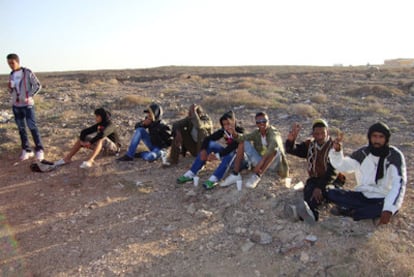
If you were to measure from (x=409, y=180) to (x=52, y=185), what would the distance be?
4.98 metres

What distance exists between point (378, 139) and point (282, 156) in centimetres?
150

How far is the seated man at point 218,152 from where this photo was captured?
211 inches

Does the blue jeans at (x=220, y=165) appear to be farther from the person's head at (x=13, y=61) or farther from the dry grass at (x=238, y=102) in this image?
the dry grass at (x=238, y=102)

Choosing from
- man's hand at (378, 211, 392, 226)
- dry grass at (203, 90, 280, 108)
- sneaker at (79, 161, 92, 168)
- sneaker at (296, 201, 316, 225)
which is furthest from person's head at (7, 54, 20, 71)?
dry grass at (203, 90, 280, 108)

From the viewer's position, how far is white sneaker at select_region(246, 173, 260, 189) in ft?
16.5

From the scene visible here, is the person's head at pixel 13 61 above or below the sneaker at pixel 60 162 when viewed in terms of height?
above

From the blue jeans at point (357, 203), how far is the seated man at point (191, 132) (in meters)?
2.37

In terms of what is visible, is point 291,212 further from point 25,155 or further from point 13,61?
point 13,61

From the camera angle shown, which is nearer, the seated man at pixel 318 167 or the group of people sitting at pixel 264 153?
A: the group of people sitting at pixel 264 153

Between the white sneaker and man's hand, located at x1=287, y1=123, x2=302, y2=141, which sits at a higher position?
man's hand, located at x1=287, y1=123, x2=302, y2=141

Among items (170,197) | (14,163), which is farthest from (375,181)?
(14,163)

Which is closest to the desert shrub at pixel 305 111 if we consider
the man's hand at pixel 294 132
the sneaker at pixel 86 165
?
the man's hand at pixel 294 132

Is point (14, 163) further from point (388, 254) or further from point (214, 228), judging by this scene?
point (388, 254)

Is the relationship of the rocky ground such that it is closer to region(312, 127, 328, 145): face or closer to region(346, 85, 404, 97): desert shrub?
region(312, 127, 328, 145): face
